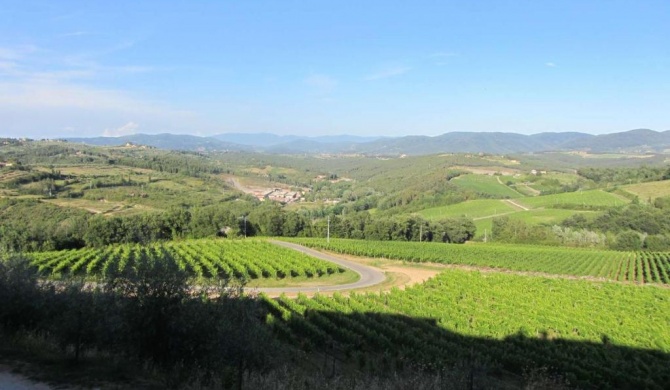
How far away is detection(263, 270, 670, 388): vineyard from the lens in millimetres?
21125

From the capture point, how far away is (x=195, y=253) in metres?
53.7

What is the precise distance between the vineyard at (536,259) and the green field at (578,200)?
3990 cm

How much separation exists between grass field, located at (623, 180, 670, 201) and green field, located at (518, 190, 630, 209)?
19.0ft

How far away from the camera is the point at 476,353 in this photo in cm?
2180

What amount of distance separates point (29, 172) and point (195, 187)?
155 ft

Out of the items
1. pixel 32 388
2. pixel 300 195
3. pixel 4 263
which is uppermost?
pixel 4 263

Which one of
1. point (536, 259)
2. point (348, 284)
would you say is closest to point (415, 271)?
point (348, 284)

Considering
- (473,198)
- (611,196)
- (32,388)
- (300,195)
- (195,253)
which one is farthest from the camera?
(300,195)

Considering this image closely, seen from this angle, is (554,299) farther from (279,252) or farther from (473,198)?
(473,198)

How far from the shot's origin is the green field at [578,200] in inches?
4353

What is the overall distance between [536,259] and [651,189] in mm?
83791

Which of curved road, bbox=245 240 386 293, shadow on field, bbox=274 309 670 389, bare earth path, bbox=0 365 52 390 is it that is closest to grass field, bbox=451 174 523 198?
curved road, bbox=245 240 386 293

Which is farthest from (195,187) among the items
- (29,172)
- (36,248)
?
(36,248)

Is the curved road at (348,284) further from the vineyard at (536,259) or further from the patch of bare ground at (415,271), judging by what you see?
the vineyard at (536,259)
